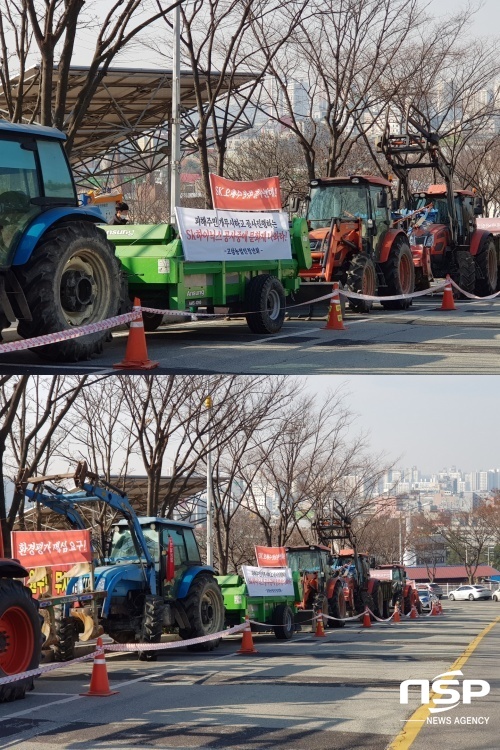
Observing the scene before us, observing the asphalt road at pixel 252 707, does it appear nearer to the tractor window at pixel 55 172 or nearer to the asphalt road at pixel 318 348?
the asphalt road at pixel 318 348

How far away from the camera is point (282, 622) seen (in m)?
20.0

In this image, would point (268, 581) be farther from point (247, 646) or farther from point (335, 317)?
point (335, 317)

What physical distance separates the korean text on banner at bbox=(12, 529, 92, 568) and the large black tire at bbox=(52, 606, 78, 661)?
0.81 meters

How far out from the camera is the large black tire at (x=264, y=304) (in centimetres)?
1686

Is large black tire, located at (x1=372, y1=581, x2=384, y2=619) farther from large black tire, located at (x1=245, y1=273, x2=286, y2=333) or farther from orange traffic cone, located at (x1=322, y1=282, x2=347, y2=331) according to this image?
large black tire, located at (x1=245, y1=273, x2=286, y2=333)

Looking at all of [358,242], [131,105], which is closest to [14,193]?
[358,242]

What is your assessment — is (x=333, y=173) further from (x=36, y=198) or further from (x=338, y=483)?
(x=36, y=198)

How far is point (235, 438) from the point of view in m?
32.0

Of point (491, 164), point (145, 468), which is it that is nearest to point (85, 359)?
point (145, 468)

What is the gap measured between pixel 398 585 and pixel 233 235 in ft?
67.5

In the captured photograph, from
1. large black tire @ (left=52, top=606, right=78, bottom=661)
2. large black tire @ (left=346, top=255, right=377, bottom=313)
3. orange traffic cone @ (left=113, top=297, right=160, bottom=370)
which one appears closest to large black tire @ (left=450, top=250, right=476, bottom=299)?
large black tire @ (left=346, top=255, right=377, bottom=313)

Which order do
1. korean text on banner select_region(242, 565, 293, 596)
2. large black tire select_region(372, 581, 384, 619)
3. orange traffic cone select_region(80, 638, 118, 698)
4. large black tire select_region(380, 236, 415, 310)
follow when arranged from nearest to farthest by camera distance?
orange traffic cone select_region(80, 638, 118, 698) < korean text on banner select_region(242, 565, 293, 596) < large black tire select_region(380, 236, 415, 310) < large black tire select_region(372, 581, 384, 619)

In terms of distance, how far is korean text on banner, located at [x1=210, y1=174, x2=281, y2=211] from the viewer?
1680cm

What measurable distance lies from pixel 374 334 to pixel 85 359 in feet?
18.4
